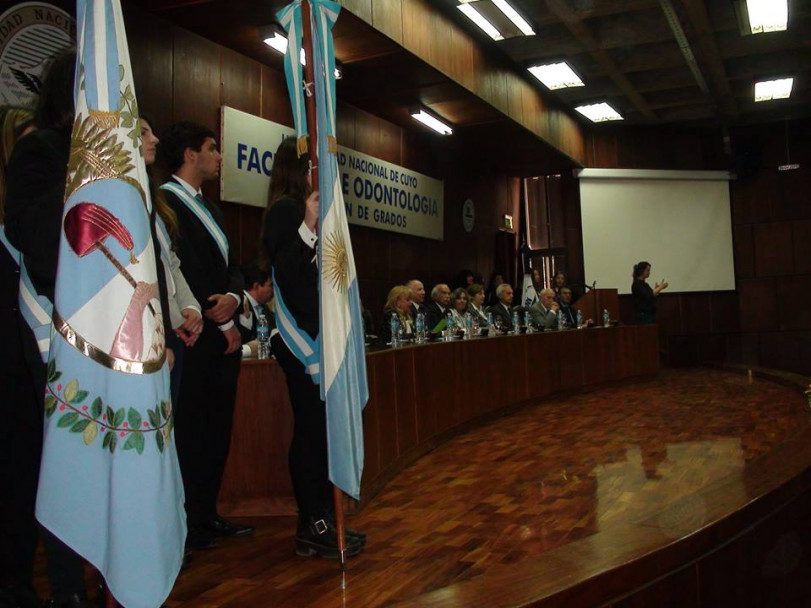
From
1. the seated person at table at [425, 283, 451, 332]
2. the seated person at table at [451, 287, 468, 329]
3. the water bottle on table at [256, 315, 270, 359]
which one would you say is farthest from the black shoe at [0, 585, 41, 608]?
the seated person at table at [451, 287, 468, 329]

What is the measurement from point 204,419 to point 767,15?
618 cm

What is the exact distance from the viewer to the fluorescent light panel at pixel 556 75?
24.6 feet

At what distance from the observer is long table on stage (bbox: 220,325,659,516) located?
2814 millimetres

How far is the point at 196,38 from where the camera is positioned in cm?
478

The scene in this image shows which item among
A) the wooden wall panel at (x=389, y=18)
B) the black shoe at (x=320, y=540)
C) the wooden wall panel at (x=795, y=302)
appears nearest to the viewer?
the black shoe at (x=320, y=540)

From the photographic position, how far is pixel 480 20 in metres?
6.16

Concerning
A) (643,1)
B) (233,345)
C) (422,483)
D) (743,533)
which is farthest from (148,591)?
(643,1)

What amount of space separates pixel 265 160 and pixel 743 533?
4.08 metres

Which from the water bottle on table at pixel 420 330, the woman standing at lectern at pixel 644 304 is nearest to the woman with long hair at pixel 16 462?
the water bottle on table at pixel 420 330

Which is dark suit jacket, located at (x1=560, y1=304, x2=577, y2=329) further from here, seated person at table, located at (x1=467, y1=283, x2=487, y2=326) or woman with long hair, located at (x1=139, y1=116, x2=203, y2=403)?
woman with long hair, located at (x1=139, y1=116, x2=203, y2=403)

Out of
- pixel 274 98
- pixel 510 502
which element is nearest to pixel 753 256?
pixel 274 98

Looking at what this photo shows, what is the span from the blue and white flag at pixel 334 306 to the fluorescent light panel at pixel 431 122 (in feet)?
15.0

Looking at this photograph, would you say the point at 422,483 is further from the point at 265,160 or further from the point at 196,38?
the point at 196,38

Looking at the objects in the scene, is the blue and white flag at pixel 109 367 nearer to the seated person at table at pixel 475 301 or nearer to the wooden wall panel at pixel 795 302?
the seated person at table at pixel 475 301
